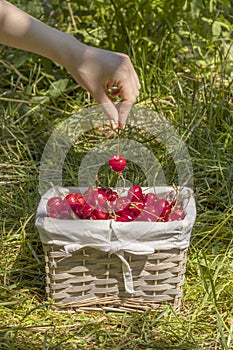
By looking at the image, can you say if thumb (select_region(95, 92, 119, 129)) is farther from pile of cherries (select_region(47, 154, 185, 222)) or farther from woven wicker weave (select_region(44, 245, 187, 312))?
woven wicker weave (select_region(44, 245, 187, 312))

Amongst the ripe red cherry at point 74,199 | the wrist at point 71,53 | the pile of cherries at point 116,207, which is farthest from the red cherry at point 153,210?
the wrist at point 71,53

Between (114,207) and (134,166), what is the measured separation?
0.59 m

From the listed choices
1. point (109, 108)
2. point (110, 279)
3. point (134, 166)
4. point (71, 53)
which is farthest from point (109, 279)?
point (134, 166)

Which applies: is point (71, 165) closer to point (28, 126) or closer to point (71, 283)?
point (28, 126)

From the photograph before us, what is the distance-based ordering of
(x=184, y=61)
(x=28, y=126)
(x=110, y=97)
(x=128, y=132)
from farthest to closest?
(x=184, y=61), (x=28, y=126), (x=128, y=132), (x=110, y=97)

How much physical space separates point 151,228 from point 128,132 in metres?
0.90

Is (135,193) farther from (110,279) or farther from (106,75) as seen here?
(106,75)

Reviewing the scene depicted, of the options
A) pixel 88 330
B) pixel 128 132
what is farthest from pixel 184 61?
pixel 88 330

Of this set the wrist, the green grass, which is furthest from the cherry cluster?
the wrist

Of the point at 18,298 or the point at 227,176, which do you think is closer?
the point at 18,298

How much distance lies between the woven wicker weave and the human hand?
1.05 ft

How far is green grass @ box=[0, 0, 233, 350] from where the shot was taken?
1.67m

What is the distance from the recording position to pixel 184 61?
3.01 m

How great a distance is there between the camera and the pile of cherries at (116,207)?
1.73m
